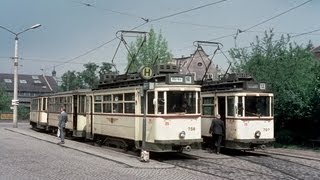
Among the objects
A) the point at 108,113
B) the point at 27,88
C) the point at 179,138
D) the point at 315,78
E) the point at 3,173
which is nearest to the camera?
the point at 3,173

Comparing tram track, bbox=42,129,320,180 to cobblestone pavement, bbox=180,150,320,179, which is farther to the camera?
tram track, bbox=42,129,320,180

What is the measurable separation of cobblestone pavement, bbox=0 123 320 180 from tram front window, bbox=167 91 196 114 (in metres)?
1.70

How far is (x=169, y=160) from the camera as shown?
19109 mm

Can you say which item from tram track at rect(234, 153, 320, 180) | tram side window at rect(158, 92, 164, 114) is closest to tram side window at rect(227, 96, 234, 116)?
tram track at rect(234, 153, 320, 180)

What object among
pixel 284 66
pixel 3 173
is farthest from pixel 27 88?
pixel 3 173

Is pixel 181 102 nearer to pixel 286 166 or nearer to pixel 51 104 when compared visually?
pixel 286 166

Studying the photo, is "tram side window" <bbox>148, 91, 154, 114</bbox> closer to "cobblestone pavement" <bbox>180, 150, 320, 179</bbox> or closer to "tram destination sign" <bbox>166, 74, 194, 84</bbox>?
"tram destination sign" <bbox>166, 74, 194, 84</bbox>

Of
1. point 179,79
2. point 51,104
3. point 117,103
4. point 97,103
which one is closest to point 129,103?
point 117,103

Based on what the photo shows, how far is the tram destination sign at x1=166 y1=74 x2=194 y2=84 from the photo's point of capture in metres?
18.7

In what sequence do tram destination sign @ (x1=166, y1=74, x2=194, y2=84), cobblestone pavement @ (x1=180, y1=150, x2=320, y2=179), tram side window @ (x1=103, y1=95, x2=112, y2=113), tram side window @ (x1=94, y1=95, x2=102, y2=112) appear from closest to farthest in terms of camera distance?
cobblestone pavement @ (x1=180, y1=150, x2=320, y2=179)
tram destination sign @ (x1=166, y1=74, x2=194, y2=84)
tram side window @ (x1=103, y1=95, x2=112, y2=113)
tram side window @ (x1=94, y1=95, x2=102, y2=112)

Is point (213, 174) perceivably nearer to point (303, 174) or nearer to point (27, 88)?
point (303, 174)

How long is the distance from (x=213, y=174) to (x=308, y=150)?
32.4 feet

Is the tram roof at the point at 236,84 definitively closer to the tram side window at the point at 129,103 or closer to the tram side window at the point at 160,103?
the tram side window at the point at 160,103

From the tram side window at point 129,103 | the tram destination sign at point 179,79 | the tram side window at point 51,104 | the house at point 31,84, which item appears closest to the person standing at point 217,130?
the tram destination sign at point 179,79
